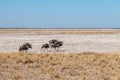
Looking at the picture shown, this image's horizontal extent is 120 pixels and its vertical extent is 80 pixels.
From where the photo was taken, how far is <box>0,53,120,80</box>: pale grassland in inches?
609

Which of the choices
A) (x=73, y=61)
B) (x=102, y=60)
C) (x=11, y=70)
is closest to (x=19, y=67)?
(x=11, y=70)

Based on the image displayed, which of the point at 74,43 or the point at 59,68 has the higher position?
the point at 59,68

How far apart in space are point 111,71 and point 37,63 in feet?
12.2

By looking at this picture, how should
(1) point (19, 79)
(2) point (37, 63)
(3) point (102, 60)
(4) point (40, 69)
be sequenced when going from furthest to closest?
(3) point (102, 60) → (2) point (37, 63) → (4) point (40, 69) → (1) point (19, 79)

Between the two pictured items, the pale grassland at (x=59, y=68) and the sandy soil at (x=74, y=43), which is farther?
the sandy soil at (x=74, y=43)

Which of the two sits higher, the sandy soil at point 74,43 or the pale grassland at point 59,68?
the pale grassland at point 59,68

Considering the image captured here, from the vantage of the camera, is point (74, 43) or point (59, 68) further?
point (74, 43)

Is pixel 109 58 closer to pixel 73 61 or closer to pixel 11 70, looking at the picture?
pixel 73 61

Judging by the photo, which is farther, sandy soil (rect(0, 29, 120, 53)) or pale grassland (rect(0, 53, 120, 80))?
sandy soil (rect(0, 29, 120, 53))

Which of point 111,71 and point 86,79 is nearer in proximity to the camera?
point 86,79

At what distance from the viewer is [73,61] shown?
774 inches

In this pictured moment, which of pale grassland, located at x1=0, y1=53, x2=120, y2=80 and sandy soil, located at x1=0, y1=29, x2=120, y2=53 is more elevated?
pale grassland, located at x1=0, y1=53, x2=120, y2=80

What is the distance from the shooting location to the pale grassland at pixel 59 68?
50.8 feet

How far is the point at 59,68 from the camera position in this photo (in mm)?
17406
